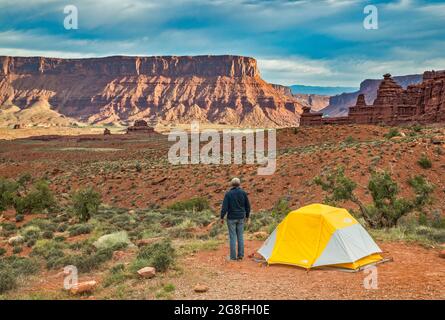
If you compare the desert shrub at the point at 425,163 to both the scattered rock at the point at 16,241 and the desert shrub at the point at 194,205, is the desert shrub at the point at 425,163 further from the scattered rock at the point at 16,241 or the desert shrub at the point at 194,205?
the scattered rock at the point at 16,241

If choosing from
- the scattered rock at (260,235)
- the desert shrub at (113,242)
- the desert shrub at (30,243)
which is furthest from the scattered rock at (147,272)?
the desert shrub at (30,243)

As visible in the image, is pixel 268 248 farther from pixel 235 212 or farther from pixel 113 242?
pixel 113 242

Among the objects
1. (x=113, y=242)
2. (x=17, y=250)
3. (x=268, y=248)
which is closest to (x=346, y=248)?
(x=268, y=248)

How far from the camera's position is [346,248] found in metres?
9.51

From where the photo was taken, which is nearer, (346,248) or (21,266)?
(346,248)

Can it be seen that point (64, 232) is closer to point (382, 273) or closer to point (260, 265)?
point (260, 265)

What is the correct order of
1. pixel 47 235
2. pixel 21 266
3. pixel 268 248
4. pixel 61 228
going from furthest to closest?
1. pixel 61 228
2. pixel 47 235
3. pixel 21 266
4. pixel 268 248

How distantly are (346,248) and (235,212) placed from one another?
256 cm

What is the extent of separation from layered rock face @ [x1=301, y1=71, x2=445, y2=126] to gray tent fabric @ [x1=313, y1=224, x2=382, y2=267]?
58.1 meters

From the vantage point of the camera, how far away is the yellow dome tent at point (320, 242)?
372 inches

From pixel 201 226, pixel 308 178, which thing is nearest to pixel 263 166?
pixel 308 178

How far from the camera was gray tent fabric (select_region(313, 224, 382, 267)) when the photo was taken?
941 centimetres

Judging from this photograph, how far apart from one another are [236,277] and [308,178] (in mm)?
19421
